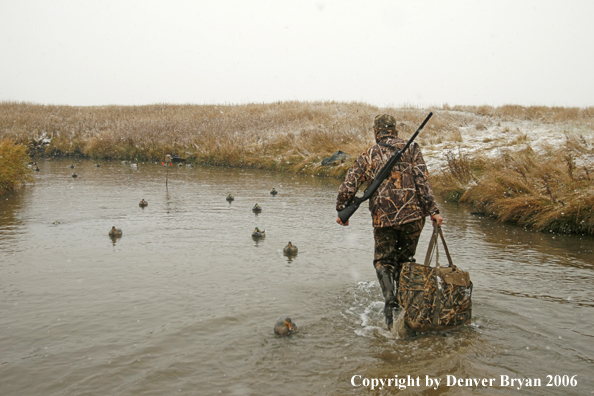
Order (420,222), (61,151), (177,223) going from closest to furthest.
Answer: (420,222) < (177,223) < (61,151)

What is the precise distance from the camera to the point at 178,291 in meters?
6.55

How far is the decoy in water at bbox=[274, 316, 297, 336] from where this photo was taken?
196 inches

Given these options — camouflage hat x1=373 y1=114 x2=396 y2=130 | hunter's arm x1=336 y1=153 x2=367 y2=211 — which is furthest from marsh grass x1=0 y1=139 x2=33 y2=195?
camouflage hat x1=373 y1=114 x2=396 y2=130

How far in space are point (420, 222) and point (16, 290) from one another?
5652mm

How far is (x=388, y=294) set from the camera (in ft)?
17.0

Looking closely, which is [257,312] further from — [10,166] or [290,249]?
[10,166]

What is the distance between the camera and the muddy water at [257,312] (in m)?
4.15

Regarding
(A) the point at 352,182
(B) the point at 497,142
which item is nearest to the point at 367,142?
(B) the point at 497,142

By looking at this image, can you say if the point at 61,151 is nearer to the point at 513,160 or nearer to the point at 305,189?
the point at 305,189

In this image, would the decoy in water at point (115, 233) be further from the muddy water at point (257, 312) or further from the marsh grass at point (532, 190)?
the marsh grass at point (532, 190)

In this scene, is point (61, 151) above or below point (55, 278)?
above

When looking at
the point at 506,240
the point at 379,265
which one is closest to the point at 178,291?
the point at 379,265

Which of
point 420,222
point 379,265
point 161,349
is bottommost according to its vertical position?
point 161,349

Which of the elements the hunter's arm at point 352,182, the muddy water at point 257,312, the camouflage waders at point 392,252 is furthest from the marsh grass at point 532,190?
the hunter's arm at point 352,182
